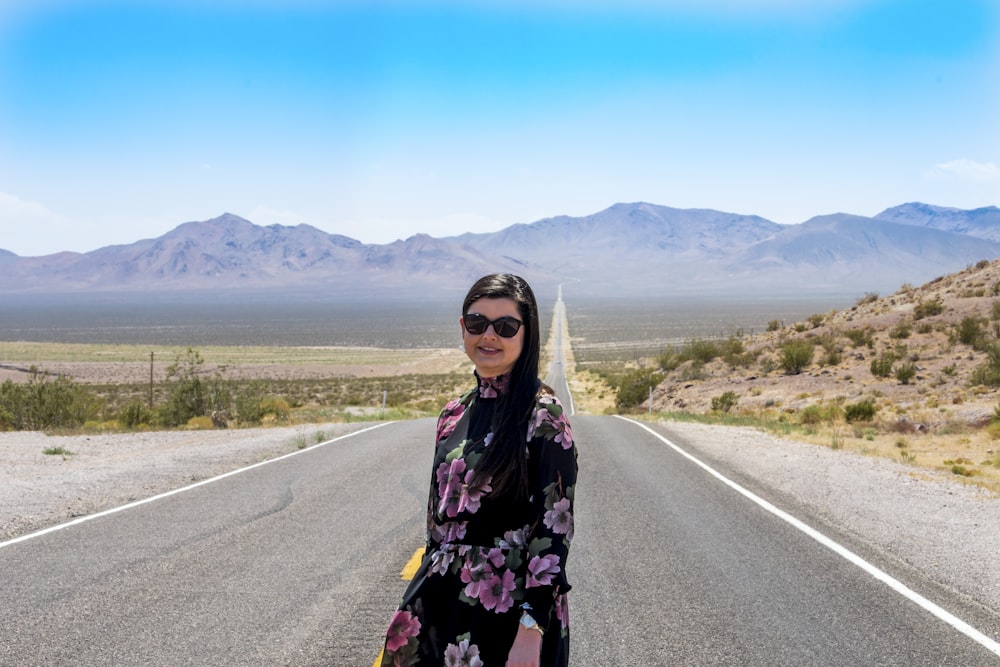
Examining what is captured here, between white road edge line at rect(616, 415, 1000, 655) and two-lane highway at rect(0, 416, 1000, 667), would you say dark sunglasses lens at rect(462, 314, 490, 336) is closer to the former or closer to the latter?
two-lane highway at rect(0, 416, 1000, 667)

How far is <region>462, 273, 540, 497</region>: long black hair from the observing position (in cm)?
274

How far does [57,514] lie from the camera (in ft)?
27.6

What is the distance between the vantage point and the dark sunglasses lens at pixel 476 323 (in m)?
2.99

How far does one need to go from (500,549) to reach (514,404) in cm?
50

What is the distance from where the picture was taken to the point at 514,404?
9.42 ft

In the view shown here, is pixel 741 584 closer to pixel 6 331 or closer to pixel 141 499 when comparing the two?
pixel 141 499

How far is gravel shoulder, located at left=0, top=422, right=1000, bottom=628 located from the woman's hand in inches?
182

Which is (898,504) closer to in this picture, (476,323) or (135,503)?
(476,323)

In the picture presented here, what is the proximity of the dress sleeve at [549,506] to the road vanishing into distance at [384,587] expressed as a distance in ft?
7.17

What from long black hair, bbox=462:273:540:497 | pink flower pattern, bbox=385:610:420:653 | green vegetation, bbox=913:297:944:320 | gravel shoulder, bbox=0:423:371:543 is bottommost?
gravel shoulder, bbox=0:423:371:543

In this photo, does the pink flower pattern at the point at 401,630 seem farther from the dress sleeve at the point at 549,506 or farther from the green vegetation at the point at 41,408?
the green vegetation at the point at 41,408

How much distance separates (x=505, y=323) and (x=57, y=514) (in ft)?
24.3

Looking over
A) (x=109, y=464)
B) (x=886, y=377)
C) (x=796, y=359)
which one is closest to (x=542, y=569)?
(x=109, y=464)

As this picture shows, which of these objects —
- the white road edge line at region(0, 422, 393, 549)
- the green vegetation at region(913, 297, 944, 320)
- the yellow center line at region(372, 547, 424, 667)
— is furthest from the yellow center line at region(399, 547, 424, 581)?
the green vegetation at region(913, 297, 944, 320)
